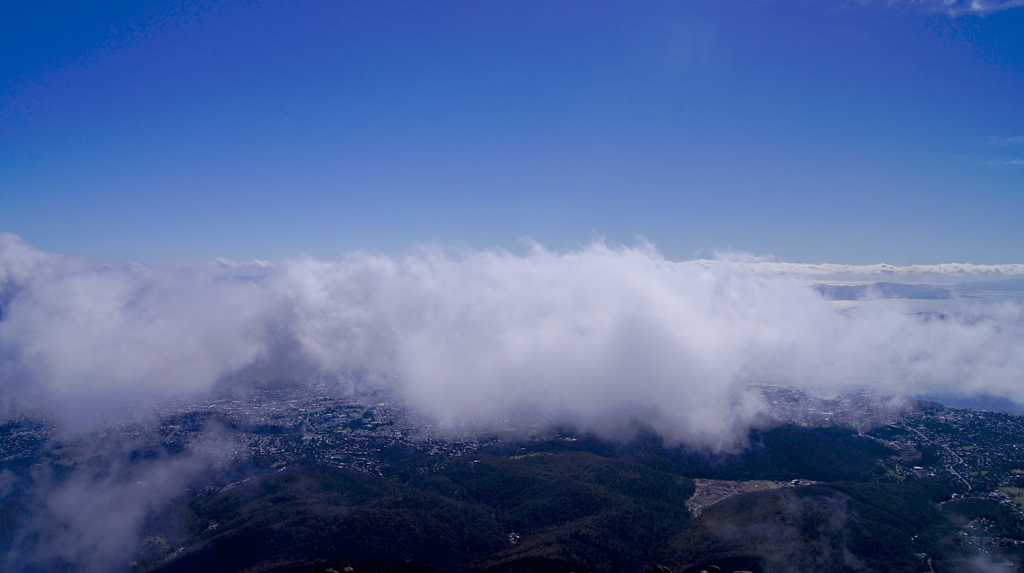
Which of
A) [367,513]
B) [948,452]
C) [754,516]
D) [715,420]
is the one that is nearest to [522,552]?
[367,513]

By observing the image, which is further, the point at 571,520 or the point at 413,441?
the point at 413,441

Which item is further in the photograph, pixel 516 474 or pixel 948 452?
pixel 948 452

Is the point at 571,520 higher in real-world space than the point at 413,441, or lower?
lower

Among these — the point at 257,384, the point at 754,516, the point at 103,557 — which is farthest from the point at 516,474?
the point at 257,384

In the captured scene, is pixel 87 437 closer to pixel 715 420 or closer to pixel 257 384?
pixel 257 384

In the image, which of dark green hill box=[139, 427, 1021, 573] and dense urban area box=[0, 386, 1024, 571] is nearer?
dark green hill box=[139, 427, 1021, 573]

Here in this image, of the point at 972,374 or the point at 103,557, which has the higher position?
the point at 103,557

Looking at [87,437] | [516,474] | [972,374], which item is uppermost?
[87,437]

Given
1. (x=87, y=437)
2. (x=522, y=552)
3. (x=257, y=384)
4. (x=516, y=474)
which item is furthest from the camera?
(x=257, y=384)

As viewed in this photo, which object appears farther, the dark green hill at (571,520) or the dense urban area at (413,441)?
the dense urban area at (413,441)

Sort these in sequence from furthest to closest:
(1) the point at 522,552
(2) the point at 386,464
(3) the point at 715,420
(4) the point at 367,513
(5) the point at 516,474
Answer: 1. (3) the point at 715,420
2. (2) the point at 386,464
3. (5) the point at 516,474
4. (4) the point at 367,513
5. (1) the point at 522,552
